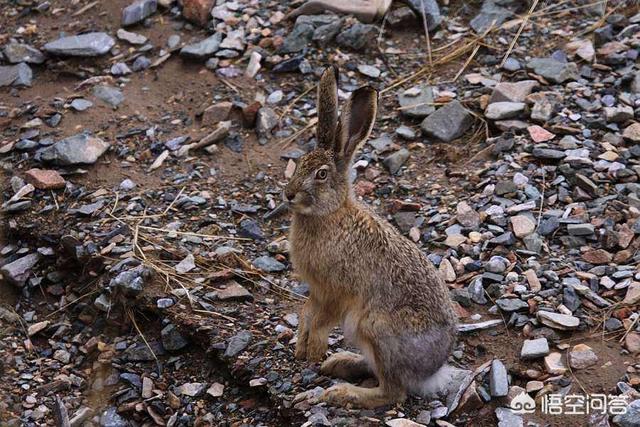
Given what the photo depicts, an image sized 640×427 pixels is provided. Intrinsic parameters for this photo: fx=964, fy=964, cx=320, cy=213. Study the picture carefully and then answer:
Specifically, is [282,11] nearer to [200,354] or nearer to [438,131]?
[438,131]

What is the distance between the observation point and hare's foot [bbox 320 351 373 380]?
5340mm

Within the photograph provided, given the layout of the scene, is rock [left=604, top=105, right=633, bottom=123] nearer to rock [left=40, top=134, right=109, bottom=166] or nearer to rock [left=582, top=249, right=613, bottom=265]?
rock [left=582, top=249, right=613, bottom=265]

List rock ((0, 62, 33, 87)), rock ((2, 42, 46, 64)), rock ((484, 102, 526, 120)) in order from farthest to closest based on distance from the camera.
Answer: rock ((2, 42, 46, 64))
rock ((0, 62, 33, 87))
rock ((484, 102, 526, 120))

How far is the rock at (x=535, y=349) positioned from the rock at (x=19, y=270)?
3.19 meters

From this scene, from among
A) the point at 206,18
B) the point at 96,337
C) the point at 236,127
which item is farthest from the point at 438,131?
the point at 96,337

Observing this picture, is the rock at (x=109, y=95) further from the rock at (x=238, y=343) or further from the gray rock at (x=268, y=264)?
the rock at (x=238, y=343)

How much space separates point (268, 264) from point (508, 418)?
196cm

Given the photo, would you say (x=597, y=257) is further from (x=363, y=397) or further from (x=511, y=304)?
(x=363, y=397)

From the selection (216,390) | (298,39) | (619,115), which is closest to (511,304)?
(216,390)

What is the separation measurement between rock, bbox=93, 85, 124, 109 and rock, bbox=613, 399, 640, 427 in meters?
4.44

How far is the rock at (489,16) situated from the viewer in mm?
8047

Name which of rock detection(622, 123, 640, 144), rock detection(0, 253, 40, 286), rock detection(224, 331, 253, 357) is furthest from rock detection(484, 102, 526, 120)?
rock detection(0, 253, 40, 286)

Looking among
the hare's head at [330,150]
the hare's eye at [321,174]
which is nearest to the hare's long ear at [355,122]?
the hare's head at [330,150]

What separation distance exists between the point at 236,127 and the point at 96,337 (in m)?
2.12
